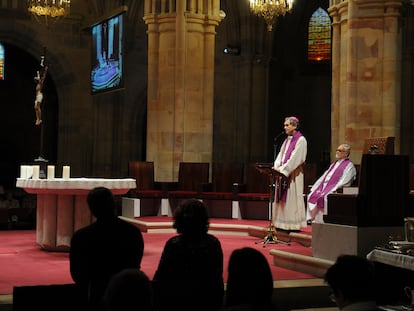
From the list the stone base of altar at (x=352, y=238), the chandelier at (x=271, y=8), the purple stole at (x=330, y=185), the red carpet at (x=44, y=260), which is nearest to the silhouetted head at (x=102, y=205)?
the red carpet at (x=44, y=260)

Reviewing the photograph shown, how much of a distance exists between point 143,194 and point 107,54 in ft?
16.4

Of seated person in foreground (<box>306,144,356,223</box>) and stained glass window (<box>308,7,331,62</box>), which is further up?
stained glass window (<box>308,7,331,62</box>)

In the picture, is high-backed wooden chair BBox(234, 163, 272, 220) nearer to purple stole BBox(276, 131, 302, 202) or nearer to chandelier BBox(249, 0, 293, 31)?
purple stole BBox(276, 131, 302, 202)

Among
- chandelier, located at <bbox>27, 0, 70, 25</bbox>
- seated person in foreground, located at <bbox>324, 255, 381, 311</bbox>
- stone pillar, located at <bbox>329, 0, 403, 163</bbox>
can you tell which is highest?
chandelier, located at <bbox>27, 0, 70, 25</bbox>

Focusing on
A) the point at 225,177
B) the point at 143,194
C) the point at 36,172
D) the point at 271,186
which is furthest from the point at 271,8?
the point at 36,172

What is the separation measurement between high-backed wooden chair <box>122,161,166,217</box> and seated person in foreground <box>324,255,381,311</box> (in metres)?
10.2

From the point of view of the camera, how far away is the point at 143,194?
13844 mm

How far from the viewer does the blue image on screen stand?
16.9 meters

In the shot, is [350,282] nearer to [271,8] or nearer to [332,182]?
[332,182]

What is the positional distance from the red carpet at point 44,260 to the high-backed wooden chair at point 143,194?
73.0 inches

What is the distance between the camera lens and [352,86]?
11289 mm

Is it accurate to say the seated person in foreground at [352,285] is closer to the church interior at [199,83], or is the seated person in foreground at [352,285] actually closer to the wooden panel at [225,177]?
the church interior at [199,83]

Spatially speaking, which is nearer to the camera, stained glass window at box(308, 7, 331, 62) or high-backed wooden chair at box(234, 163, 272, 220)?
high-backed wooden chair at box(234, 163, 272, 220)

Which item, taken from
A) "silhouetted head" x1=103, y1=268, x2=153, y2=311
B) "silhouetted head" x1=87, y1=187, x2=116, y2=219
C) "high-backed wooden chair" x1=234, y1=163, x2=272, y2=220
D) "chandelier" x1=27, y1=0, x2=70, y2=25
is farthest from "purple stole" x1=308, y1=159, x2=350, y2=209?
"chandelier" x1=27, y1=0, x2=70, y2=25
